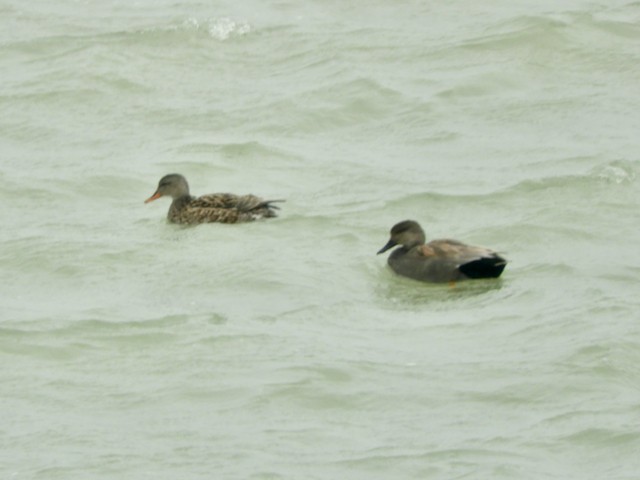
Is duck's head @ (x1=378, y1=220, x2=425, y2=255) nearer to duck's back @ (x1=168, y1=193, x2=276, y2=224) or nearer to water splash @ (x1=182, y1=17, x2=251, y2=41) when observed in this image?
duck's back @ (x1=168, y1=193, x2=276, y2=224)

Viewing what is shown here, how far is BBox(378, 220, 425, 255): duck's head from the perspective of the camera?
16.0 meters

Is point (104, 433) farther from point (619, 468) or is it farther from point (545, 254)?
point (545, 254)

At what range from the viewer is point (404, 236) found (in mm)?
16031

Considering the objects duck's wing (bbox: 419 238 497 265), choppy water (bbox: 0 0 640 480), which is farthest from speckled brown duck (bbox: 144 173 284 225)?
duck's wing (bbox: 419 238 497 265)

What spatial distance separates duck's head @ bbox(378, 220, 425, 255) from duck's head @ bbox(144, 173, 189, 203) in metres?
2.48

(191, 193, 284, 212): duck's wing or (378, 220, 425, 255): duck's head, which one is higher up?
(191, 193, 284, 212): duck's wing

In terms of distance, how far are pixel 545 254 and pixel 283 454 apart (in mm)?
4921

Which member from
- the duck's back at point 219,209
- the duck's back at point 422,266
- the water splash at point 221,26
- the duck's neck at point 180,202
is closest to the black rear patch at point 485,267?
the duck's back at point 422,266

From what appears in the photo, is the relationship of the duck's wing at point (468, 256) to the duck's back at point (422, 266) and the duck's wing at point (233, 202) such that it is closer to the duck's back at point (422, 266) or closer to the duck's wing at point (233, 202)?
the duck's back at point (422, 266)

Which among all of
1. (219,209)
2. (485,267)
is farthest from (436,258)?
(219,209)

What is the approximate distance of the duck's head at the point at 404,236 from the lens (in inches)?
631

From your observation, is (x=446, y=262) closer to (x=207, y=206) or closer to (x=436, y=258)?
(x=436, y=258)

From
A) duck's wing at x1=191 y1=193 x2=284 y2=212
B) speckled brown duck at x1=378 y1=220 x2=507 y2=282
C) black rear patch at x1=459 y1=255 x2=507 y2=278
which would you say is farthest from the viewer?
duck's wing at x1=191 y1=193 x2=284 y2=212

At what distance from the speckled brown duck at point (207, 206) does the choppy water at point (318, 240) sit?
16cm
